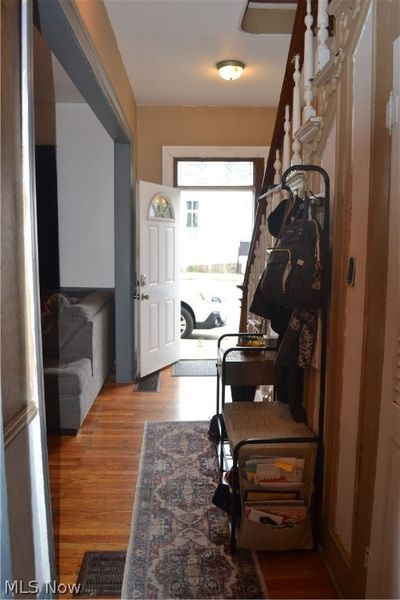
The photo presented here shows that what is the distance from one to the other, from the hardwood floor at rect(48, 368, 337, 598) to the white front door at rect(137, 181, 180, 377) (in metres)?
0.56

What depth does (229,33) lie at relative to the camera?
3.35 metres

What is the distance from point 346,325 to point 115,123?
2845 millimetres

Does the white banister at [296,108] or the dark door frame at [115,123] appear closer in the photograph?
the dark door frame at [115,123]

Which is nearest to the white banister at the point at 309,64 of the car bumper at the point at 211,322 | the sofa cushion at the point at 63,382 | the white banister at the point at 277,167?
the white banister at the point at 277,167

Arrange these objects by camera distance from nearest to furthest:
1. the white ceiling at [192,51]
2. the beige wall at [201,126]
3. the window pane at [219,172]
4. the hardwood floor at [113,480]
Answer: the hardwood floor at [113,480]
the white ceiling at [192,51]
the beige wall at [201,126]
the window pane at [219,172]

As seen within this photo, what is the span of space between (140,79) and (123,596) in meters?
4.12

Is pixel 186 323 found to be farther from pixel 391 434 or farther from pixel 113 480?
pixel 391 434

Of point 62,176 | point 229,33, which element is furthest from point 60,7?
point 62,176

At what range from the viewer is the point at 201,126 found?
5.06 meters

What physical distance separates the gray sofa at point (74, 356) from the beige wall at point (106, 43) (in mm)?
1789

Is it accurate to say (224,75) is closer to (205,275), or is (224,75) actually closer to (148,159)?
(148,159)

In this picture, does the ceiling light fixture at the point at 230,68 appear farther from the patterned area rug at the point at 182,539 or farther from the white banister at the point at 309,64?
the patterned area rug at the point at 182,539

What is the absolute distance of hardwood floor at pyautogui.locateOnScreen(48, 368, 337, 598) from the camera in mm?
1875

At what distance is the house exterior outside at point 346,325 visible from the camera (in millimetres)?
1304
